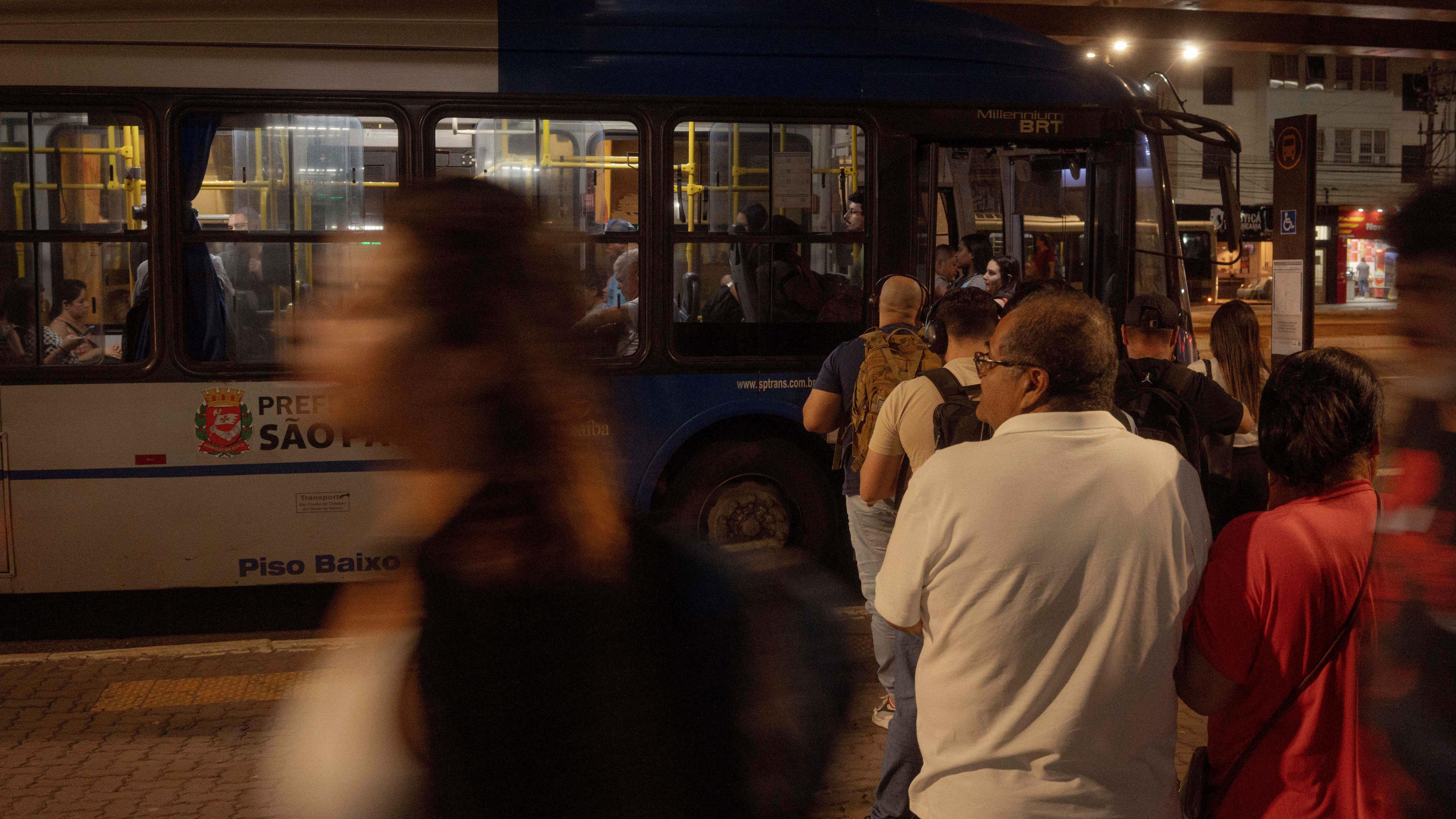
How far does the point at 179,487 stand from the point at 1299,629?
573 cm

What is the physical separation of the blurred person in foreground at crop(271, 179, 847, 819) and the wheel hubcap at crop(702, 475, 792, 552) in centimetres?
506

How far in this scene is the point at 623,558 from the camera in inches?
70.2

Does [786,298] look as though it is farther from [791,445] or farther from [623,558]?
[623,558]

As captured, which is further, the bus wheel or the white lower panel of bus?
the bus wheel

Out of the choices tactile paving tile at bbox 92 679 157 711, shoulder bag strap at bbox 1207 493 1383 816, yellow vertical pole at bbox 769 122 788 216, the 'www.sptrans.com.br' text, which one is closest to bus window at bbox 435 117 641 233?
yellow vertical pole at bbox 769 122 788 216

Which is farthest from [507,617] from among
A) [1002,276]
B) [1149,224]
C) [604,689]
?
[1002,276]

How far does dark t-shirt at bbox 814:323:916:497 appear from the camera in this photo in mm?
4762

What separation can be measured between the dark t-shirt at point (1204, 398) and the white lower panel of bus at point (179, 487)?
146 inches

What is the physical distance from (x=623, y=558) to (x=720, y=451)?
5032 millimetres

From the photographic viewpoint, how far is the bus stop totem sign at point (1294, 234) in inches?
314

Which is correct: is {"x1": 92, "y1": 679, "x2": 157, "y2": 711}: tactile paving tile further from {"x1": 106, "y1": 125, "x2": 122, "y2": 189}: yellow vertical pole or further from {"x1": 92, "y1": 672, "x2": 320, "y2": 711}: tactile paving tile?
{"x1": 106, "y1": 125, "x2": 122, "y2": 189}: yellow vertical pole

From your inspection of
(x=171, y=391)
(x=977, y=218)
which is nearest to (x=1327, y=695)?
(x=171, y=391)

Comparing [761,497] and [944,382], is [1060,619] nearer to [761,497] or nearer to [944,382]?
[944,382]

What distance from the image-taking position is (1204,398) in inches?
177
